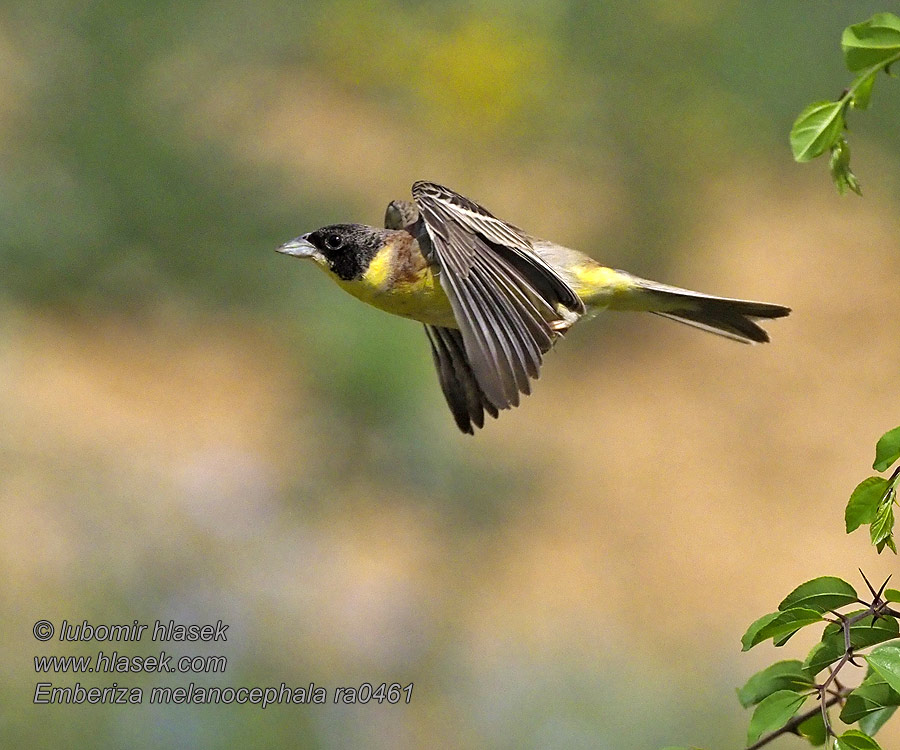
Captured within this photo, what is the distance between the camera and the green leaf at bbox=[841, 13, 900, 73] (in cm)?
153

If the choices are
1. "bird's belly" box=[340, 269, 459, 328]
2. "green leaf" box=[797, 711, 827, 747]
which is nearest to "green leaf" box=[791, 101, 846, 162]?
"green leaf" box=[797, 711, 827, 747]

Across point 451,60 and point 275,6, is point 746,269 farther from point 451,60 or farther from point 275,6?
point 275,6

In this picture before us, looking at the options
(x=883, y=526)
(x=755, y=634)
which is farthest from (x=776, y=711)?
(x=883, y=526)

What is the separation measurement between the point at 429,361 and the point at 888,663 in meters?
5.44

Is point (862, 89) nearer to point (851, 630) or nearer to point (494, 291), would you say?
point (851, 630)

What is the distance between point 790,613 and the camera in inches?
62.2

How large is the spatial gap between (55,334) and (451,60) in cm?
323

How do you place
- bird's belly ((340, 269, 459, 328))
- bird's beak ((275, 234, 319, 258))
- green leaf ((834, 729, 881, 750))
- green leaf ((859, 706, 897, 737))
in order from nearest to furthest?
green leaf ((834, 729, 881, 750)) → green leaf ((859, 706, 897, 737)) → bird's belly ((340, 269, 459, 328)) → bird's beak ((275, 234, 319, 258))

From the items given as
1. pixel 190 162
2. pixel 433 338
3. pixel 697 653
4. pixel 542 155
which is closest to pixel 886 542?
pixel 433 338

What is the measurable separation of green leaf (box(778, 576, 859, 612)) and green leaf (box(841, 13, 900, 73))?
70cm

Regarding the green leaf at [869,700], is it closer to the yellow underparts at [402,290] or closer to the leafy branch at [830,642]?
the leafy branch at [830,642]

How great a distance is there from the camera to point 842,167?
1655mm

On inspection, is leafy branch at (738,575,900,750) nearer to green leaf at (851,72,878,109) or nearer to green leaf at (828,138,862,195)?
green leaf at (828,138,862,195)

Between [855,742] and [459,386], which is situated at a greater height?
[459,386]
